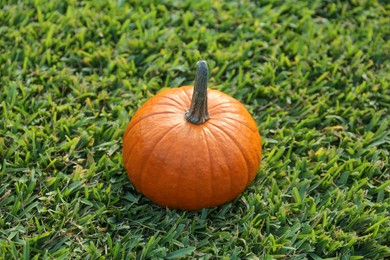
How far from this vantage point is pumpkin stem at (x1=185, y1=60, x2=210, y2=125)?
8.32ft

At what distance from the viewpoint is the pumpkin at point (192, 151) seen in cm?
259

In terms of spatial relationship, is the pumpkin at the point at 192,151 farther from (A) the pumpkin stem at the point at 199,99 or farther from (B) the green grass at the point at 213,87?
(B) the green grass at the point at 213,87

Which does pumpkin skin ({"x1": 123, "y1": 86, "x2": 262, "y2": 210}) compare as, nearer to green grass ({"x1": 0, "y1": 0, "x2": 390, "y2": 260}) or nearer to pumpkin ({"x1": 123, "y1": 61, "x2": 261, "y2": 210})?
pumpkin ({"x1": 123, "y1": 61, "x2": 261, "y2": 210})

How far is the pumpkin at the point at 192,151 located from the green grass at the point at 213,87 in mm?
166

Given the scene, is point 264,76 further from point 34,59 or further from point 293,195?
point 34,59

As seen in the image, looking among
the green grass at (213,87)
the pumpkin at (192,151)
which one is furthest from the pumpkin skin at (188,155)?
the green grass at (213,87)

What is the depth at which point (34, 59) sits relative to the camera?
3.57 metres

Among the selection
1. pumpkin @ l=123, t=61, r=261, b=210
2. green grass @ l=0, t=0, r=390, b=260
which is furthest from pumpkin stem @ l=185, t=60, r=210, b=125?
green grass @ l=0, t=0, r=390, b=260

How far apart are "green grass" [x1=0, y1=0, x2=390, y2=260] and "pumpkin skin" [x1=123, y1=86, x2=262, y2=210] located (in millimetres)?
175

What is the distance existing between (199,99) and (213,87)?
0.95 metres

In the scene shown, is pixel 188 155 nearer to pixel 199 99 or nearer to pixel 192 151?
pixel 192 151

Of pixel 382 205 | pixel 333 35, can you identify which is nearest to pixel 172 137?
pixel 382 205

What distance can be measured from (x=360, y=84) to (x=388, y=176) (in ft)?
2.63

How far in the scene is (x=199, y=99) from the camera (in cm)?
259
